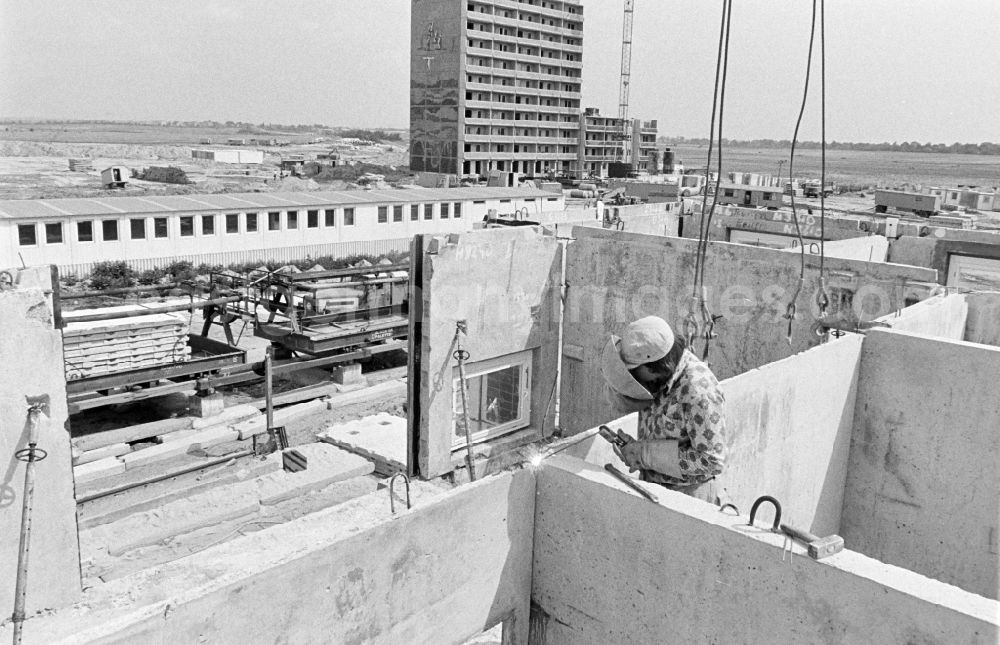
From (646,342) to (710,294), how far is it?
728cm

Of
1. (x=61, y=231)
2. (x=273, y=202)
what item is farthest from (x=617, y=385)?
(x=273, y=202)

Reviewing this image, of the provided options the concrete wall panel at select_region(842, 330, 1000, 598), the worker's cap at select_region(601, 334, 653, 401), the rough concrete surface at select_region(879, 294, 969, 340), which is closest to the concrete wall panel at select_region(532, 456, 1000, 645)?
the worker's cap at select_region(601, 334, 653, 401)

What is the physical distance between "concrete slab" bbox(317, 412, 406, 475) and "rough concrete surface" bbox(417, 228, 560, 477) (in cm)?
362

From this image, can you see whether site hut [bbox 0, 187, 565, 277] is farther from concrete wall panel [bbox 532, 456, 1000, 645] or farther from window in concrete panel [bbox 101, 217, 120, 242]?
concrete wall panel [bbox 532, 456, 1000, 645]

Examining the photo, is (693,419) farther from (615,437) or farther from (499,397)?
(499,397)

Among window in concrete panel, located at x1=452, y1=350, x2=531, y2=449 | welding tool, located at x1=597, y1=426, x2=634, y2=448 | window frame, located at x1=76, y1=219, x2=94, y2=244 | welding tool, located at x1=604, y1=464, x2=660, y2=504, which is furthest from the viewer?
window frame, located at x1=76, y1=219, x2=94, y2=244

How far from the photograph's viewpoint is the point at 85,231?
3050cm

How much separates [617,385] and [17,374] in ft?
14.3

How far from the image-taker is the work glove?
185 inches

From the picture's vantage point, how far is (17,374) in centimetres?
600

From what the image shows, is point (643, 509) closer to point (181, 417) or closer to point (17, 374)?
point (17, 374)

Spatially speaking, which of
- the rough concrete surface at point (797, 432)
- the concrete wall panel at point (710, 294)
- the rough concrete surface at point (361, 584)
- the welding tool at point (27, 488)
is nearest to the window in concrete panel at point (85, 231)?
the concrete wall panel at point (710, 294)

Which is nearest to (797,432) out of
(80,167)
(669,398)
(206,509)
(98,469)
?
(669,398)

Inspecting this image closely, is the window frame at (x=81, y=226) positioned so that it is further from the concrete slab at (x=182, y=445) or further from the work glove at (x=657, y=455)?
the work glove at (x=657, y=455)
